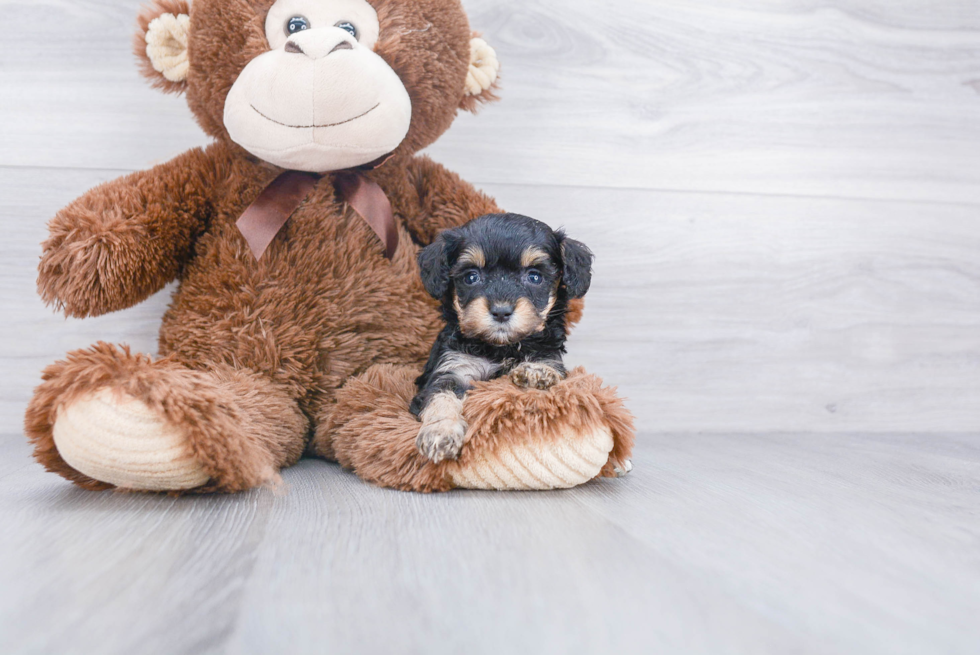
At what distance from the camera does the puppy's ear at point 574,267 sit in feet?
4.49

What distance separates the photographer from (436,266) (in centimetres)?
137

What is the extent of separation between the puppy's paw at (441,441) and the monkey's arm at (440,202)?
22.5 inches

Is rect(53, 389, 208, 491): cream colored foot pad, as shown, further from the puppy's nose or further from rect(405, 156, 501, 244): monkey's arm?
rect(405, 156, 501, 244): monkey's arm

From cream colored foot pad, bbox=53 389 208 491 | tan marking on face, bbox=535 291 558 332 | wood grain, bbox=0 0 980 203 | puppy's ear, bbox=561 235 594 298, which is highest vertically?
wood grain, bbox=0 0 980 203

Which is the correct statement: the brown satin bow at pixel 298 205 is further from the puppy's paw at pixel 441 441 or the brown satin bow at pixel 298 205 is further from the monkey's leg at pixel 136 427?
the puppy's paw at pixel 441 441

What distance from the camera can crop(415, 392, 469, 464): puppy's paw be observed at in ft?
4.00

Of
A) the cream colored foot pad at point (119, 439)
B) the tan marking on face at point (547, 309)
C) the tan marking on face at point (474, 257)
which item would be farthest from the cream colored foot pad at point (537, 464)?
the cream colored foot pad at point (119, 439)

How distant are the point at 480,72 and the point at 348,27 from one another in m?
0.31

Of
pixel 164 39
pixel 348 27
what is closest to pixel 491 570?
pixel 348 27

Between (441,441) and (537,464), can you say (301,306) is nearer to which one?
(441,441)

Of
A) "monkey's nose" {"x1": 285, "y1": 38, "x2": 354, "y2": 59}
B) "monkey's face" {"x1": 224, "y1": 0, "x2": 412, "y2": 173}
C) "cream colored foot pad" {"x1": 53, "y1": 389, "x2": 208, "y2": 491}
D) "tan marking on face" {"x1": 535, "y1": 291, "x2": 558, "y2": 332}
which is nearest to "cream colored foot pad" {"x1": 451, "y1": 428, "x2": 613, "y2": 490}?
"tan marking on face" {"x1": 535, "y1": 291, "x2": 558, "y2": 332}

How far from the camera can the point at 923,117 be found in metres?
2.13

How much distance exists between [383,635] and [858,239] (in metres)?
1.95

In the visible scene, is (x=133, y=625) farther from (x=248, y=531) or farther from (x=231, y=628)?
(x=248, y=531)
